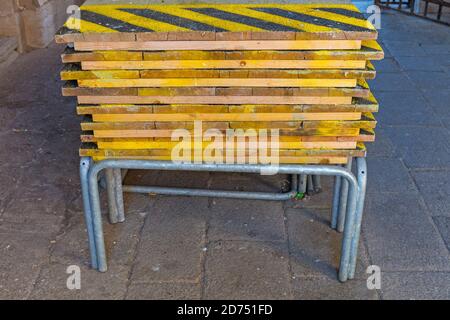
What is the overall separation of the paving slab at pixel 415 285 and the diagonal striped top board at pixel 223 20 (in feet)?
4.00

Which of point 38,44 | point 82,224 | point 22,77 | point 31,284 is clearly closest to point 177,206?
point 82,224

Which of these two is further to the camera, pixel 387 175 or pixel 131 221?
pixel 387 175

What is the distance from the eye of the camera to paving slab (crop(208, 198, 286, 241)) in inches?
129

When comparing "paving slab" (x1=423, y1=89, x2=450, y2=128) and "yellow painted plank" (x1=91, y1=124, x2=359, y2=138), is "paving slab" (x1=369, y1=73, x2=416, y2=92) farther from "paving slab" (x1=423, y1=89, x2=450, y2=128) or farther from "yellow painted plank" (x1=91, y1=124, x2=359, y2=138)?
"yellow painted plank" (x1=91, y1=124, x2=359, y2=138)

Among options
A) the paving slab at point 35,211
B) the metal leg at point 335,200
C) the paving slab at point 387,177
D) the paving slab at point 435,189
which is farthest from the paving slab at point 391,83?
the paving slab at point 35,211

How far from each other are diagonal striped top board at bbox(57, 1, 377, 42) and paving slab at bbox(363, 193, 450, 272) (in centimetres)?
125

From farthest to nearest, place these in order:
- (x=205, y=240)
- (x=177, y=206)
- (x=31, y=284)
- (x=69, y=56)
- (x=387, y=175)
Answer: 1. (x=387, y=175)
2. (x=177, y=206)
3. (x=205, y=240)
4. (x=31, y=284)
5. (x=69, y=56)

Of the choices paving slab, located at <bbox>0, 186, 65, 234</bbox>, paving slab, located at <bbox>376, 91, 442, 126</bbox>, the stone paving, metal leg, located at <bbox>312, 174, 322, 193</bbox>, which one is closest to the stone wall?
the stone paving

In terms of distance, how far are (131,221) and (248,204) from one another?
2.25 ft

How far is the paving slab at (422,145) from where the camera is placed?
13.6ft

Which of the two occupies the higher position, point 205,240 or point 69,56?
point 69,56
